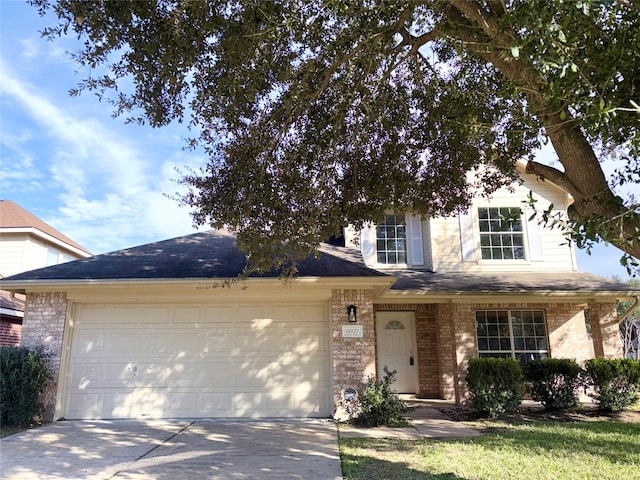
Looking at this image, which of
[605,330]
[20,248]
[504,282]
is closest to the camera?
[605,330]

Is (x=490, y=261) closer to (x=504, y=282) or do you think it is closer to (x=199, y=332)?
(x=504, y=282)

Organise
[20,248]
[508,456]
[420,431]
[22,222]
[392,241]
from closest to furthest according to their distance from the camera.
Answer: [508,456], [420,431], [392,241], [20,248], [22,222]

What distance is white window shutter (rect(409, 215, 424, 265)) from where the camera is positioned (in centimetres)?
1434

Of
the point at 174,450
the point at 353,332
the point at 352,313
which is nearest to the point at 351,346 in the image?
the point at 353,332

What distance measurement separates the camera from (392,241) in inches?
568

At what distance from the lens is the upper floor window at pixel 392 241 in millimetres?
14297

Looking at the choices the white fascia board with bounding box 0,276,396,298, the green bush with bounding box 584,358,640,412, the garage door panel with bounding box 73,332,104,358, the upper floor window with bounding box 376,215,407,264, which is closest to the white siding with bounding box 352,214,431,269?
the upper floor window with bounding box 376,215,407,264

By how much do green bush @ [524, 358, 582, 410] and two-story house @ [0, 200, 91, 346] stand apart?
47.5 ft

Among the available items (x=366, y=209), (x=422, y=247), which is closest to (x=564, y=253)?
(x=422, y=247)

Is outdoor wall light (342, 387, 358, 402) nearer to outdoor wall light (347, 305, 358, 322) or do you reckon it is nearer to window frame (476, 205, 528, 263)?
outdoor wall light (347, 305, 358, 322)

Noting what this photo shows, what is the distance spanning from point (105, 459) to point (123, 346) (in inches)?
149

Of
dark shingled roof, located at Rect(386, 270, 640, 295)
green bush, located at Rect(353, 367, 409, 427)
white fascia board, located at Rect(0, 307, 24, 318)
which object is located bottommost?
green bush, located at Rect(353, 367, 409, 427)

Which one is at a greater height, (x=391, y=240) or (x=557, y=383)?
(x=391, y=240)

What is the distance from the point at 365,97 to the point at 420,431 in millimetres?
5963
